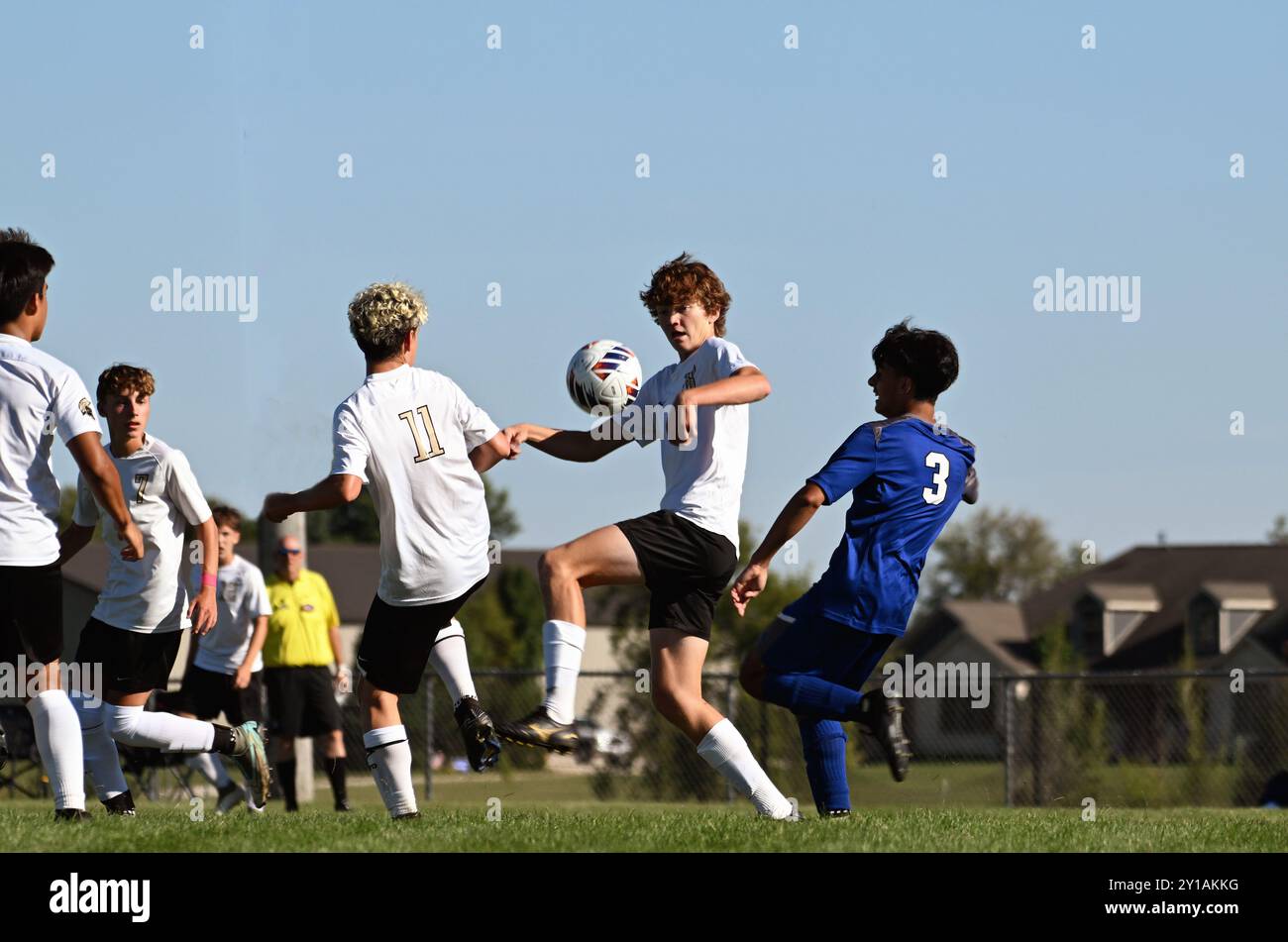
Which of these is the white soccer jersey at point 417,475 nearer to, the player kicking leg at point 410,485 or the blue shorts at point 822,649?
the player kicking leg at point 410,485

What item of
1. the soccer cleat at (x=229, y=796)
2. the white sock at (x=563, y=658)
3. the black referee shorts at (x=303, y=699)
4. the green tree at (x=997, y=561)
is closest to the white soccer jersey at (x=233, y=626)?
the soccer cleat at (x=229, y=796)

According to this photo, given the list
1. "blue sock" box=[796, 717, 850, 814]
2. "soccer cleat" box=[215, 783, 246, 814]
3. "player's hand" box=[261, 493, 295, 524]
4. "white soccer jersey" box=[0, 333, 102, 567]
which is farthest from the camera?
"soccer cleat" box=[215, 783, 246, 814]

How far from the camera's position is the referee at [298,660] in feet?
47.4

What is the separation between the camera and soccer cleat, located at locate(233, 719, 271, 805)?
966 centimetres

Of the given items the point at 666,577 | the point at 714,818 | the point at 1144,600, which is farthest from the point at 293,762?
the point at 1144,600

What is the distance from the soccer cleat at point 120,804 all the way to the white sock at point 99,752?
3 cm

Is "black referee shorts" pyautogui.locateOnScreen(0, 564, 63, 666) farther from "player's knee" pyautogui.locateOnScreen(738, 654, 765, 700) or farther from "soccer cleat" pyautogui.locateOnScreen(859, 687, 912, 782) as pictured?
"soccer cleat" pyautogui.locateOnScreen(859, 687, 912, 782)

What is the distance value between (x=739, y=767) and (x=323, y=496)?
7.36ft

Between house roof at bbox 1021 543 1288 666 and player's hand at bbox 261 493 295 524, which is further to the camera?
house roof at bbox 1021 543 1288 666

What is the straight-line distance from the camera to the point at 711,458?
7.72 meters

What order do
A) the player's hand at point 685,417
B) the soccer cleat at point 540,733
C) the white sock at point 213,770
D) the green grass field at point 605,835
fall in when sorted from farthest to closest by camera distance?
1. the white sock at point 213,770
2. the soccer cleat at point 540,733
3. the player's hand at point 685,417
4. the green grass field at point 605,835

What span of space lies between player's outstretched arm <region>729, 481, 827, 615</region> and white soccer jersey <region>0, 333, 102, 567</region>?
2.86 metres

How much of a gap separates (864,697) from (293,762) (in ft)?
27.8

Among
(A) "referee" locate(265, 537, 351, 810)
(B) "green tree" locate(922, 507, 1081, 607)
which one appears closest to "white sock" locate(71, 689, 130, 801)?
(A) "referee" locate(265, 537, 351, 810)
